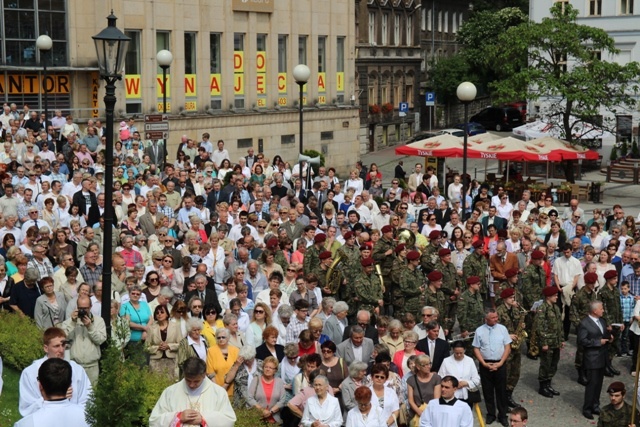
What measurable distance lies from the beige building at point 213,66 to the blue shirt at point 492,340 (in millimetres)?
20353

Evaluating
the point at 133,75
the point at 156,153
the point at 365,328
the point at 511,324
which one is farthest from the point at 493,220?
the point at 133,75

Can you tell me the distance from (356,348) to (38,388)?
220 inches

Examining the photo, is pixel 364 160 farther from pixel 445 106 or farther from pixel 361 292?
pixel 361 292

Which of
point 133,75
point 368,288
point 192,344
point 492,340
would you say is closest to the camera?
point 192,344

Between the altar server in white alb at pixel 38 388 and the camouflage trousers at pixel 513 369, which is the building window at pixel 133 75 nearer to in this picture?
the camouflage trousers at pixel 513 369

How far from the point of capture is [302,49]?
4925cm

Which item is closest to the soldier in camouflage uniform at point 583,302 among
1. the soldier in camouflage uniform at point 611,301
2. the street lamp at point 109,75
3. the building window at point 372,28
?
the soldier in camouflage uniform at point 611,301

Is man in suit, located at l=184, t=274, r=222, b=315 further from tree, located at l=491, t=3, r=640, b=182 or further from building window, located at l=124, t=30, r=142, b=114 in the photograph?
tree, located at l=491, t=3, r=640, b=182

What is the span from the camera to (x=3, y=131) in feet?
97.8

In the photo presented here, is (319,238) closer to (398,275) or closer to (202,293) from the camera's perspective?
(398,275)

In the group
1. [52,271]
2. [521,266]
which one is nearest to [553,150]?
[521,266]

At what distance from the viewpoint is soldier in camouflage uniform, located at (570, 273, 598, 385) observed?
18.7m

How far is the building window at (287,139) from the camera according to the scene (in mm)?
49156

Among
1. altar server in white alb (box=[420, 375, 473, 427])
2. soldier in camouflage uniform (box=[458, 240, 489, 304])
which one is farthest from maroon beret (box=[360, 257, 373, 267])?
altar server in white alb (box=[420, 375, 473, 427])
